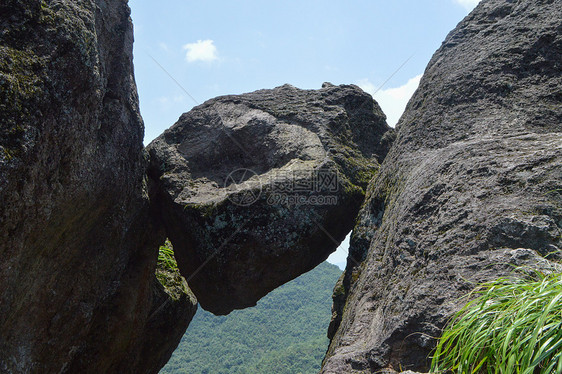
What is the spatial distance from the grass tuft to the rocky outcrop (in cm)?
335

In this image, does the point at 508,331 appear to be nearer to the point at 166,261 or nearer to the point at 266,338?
the point at 166,261

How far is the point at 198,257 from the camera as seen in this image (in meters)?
6.53

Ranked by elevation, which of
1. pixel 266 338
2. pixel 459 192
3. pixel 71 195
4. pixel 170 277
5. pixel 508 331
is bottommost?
pixel 508 331

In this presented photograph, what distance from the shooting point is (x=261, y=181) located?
641 centimetres

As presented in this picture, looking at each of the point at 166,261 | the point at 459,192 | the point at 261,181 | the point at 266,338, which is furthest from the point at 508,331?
the point at 266,338

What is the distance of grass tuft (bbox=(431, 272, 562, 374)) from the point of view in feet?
8.55

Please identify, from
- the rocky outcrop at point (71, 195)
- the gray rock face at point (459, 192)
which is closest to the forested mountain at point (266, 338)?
the rocky outcrop at point (71, 195)

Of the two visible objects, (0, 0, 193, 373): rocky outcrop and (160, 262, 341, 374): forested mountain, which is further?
(160, 262, 341, 374): forested mountain

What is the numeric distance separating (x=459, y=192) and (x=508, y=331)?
185 centimetres

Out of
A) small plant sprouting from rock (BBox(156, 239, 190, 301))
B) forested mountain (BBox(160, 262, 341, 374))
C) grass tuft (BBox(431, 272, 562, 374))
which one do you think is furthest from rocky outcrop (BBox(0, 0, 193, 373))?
forested mountain (BBox(160, 262, 341, 374))

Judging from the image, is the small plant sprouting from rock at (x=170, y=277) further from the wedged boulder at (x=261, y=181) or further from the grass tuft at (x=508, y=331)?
the grass tuft at (x=508, y=331)

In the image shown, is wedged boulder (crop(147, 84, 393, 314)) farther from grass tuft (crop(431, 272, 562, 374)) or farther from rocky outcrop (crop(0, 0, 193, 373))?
grass tuft (crop(431, 272, 562, 374))

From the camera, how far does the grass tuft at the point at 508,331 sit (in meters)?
2.61

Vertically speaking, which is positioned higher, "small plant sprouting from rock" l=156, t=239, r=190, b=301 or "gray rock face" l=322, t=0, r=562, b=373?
"small plant sprouting from rock" l=156, t=239, r=190, b=301
